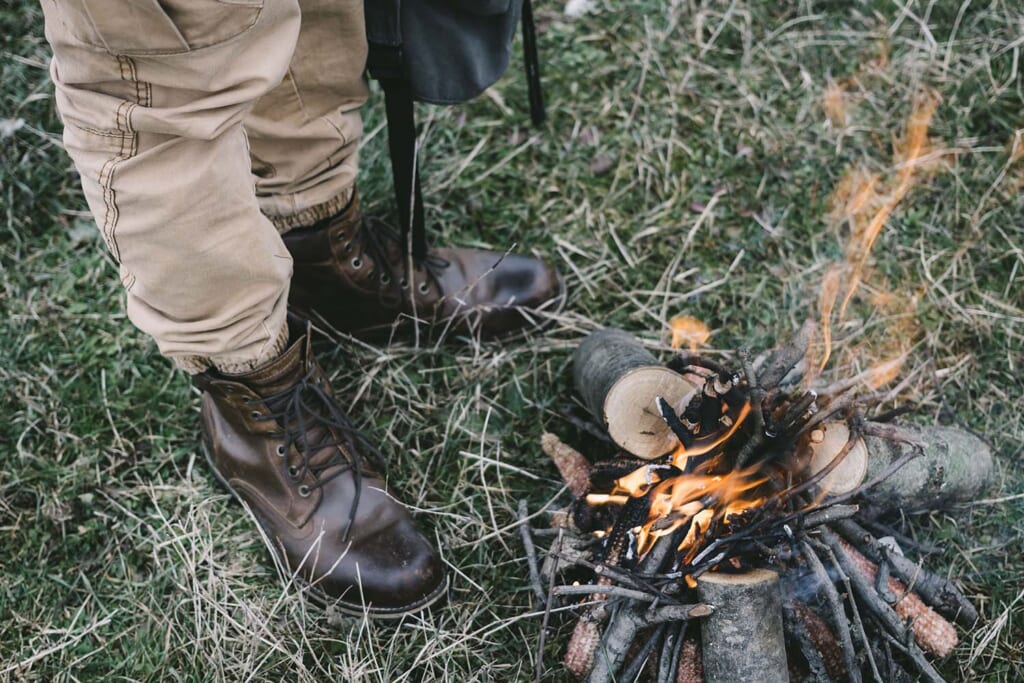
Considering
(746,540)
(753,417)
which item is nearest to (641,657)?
(746,540)

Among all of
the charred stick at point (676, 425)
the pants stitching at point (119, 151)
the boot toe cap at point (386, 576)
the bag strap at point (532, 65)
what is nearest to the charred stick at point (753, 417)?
the charred stick at point (676, 425)

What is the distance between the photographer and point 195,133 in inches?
52.3

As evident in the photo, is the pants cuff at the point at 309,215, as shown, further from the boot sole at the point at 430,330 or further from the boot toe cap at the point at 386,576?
the boot toe cap at the point at 386,576

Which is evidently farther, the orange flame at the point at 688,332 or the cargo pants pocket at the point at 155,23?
the orange flame at the point at 688,332

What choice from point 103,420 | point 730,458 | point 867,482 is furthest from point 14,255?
point 867,482

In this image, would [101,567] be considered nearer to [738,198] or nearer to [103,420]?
[103,420]

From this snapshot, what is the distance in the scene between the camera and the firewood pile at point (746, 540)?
163cm

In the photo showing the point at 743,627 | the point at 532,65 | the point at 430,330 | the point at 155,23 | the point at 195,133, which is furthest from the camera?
the point at 532,65

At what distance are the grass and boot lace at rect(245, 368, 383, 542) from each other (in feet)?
0.64

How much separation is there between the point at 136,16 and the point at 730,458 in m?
1.35

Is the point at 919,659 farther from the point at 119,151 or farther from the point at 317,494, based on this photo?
the point at 119,151

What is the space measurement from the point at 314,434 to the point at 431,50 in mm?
968

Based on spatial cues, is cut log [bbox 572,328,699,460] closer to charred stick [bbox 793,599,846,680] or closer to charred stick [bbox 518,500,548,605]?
charred stick [bbox 518,500,548,605]

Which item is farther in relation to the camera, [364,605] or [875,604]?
[364,605]
